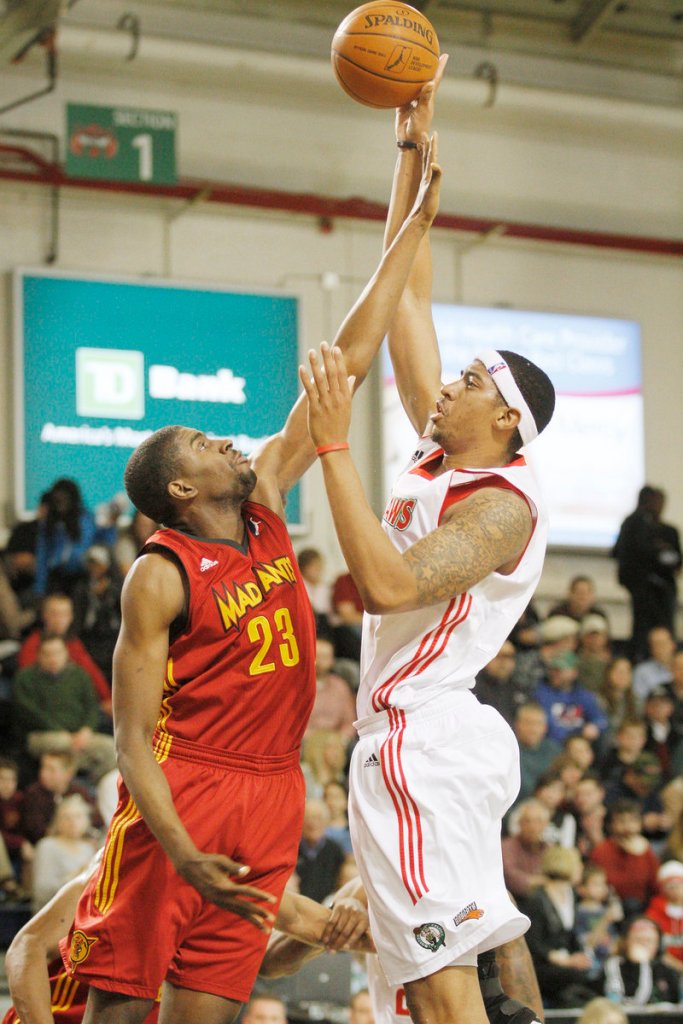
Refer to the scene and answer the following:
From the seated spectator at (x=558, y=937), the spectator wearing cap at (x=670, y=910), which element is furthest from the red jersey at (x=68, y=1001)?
the spectator wearing cap at (x=670, y=910)

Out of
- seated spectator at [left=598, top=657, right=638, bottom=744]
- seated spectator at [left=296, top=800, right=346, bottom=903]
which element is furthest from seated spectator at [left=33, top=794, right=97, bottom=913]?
seated spectator at [left=598, top=657, right=638, bottom=744]

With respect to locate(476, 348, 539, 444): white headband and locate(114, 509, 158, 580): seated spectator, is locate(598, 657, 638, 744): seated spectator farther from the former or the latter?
locate(476, 348, 539, 444): white headband

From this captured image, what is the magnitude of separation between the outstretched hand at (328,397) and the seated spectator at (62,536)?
24.4 ft

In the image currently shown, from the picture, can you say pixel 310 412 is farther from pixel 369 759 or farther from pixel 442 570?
pixel 369 759

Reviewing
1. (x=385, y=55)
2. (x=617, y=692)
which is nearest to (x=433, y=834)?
(x=385, y=55)

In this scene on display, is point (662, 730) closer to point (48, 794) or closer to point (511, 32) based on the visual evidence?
point (48, 794)

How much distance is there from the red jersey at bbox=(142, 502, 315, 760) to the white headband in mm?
775

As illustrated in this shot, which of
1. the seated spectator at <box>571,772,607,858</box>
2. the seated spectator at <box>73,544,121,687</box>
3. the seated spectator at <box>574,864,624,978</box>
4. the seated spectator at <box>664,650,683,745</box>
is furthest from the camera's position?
the seated spectator at <box>664,650,683,745</box>

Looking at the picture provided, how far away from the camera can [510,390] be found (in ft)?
13.6

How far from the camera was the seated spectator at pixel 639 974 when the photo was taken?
339 inches

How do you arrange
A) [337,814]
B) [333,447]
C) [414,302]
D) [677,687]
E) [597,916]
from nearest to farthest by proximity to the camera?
[333,447] < [414,302] < [597,916] < [337,814] < [677,687]

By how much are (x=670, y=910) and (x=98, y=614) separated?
14.1ft

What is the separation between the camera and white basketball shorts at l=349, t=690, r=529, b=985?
3.84m

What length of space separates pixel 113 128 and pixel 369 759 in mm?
10213
